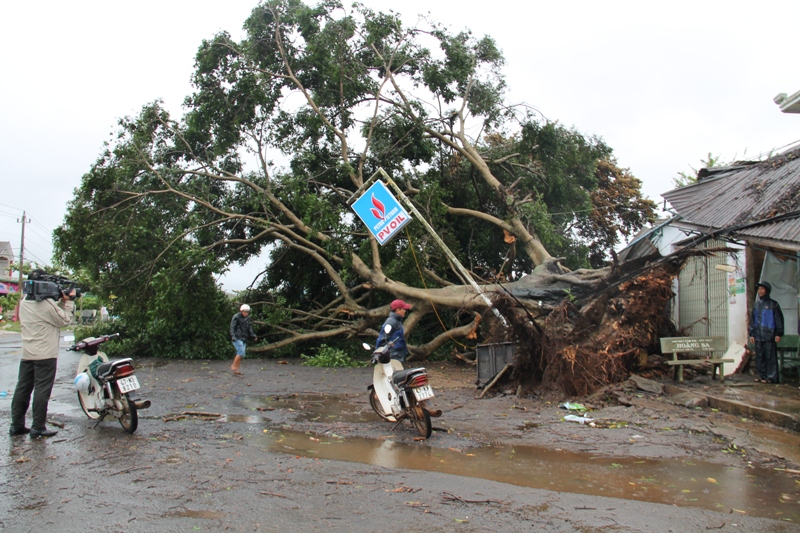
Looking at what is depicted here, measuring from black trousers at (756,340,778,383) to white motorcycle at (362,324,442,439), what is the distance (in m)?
5.83

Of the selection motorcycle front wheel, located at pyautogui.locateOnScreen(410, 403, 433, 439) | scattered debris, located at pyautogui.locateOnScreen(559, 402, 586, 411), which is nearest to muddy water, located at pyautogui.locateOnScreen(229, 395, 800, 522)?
motorcycle front wheel, located at pyautogui.locateOnScreen(410, 403, 433, 439)

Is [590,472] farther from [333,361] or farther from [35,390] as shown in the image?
[333,361]

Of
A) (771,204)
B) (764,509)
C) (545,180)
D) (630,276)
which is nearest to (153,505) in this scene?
(764,509)

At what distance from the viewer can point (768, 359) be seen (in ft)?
29.7

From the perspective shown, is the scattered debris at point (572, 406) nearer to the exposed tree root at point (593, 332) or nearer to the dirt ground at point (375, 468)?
the dirt ground at point (375, 468)

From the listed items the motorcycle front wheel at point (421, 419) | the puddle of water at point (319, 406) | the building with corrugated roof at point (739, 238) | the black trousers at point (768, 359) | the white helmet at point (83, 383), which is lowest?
the puddle of water at point (319, 406)

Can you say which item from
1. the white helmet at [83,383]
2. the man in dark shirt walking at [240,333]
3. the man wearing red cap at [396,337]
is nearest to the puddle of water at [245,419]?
the white helmet at [83,383]

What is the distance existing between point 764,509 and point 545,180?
603 inches

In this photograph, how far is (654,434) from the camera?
6449 millimetres

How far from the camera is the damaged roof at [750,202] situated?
7637mm

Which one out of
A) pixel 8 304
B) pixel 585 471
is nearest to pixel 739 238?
pixel 585 471

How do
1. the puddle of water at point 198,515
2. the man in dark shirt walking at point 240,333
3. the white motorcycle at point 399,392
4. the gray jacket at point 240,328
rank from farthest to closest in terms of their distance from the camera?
1. the gray jacket at point 240,328
2. the man in dark shirt walking at point 240,333
3. the white motorcycle at point 399,392
4. the puddle of water at point 198,515

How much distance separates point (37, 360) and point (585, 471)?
543cm

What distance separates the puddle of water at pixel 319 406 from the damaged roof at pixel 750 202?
5601 mm
